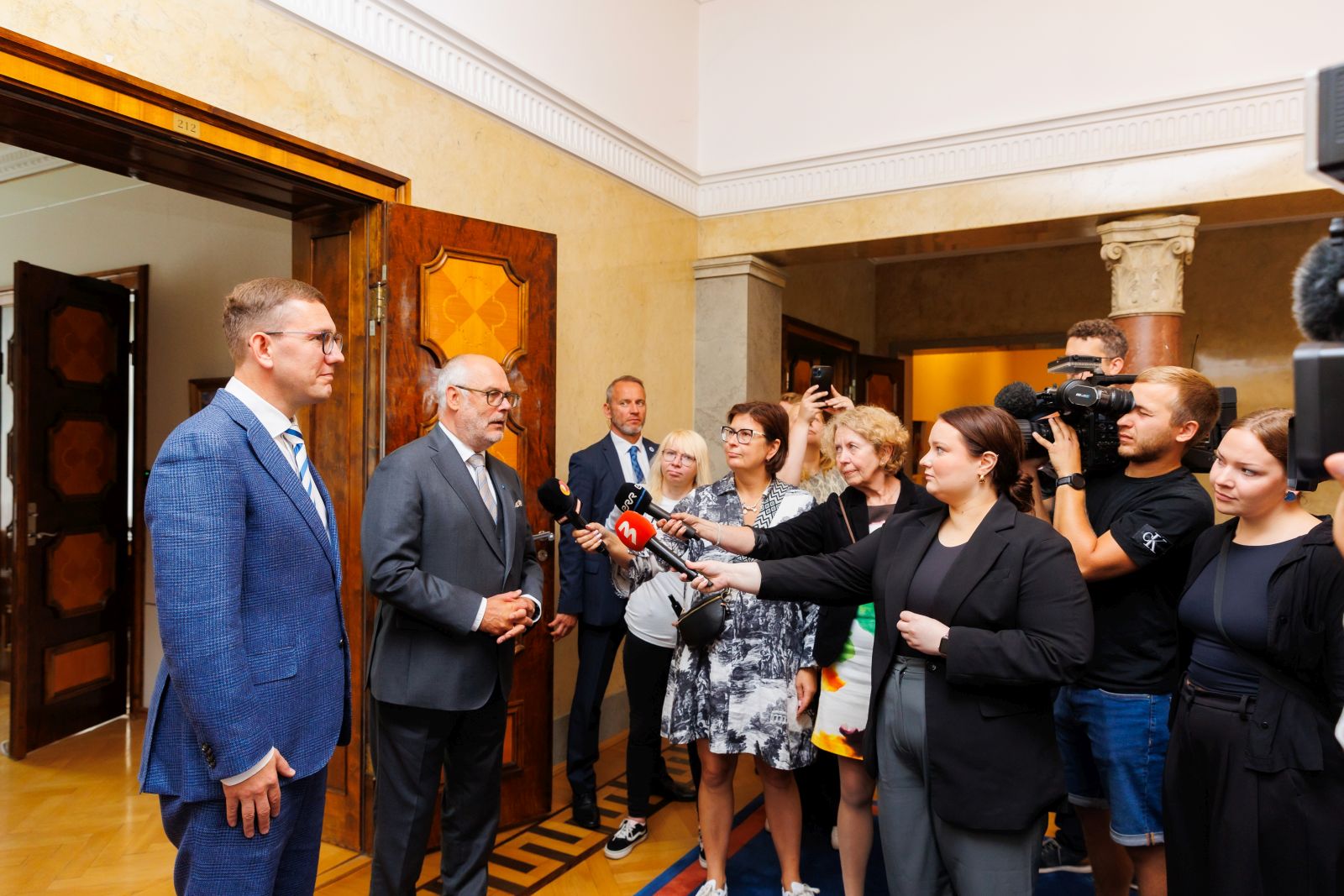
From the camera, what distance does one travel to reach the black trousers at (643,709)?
3.24m

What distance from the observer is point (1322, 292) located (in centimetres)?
107

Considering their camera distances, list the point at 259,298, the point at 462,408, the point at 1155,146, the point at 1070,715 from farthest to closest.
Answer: the point at 1155,146 < the point at 462,408 < the point at 1070,715 < the point at 259,298

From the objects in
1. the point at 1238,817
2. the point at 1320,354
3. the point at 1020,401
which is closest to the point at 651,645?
the point at 1020,401

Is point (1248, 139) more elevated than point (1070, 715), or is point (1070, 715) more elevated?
point (1248, 139)

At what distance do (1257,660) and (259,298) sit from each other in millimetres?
2331

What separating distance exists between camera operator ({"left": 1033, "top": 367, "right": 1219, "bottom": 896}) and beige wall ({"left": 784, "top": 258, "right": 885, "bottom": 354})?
4.46 metres

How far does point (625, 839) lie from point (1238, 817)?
2052mm

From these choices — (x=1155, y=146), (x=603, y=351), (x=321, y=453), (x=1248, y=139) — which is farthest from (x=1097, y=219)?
(x=321, y=453)

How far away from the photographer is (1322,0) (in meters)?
4.06

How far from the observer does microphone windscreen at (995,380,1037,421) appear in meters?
2.53

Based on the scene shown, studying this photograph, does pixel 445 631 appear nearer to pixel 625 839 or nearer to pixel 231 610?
pixel 231 610

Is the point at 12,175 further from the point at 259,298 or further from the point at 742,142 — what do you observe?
the point at 259,298

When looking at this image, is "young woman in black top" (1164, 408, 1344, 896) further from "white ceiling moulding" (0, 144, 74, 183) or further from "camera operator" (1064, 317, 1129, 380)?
"white ceiling moulding" (0, 144, 74, 183)

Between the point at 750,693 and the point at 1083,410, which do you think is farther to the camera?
the point at 750,693
